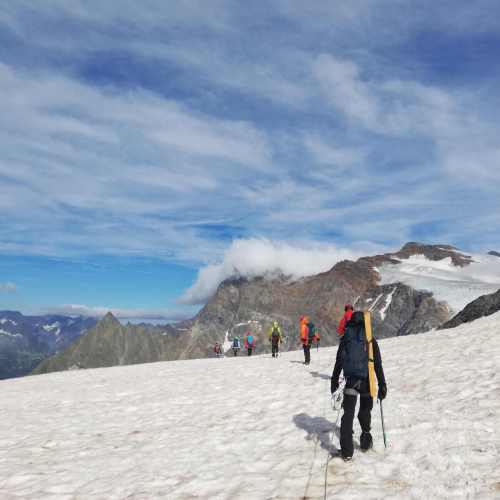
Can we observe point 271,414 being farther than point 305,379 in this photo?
No

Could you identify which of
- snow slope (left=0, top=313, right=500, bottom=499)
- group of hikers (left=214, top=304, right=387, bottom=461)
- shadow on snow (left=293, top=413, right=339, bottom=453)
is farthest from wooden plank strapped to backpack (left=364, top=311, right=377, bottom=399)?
shadow on snow (left=293, top=413, right=339, bottom=453)

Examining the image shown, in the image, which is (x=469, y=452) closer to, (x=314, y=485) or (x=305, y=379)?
(x=314, y=485)

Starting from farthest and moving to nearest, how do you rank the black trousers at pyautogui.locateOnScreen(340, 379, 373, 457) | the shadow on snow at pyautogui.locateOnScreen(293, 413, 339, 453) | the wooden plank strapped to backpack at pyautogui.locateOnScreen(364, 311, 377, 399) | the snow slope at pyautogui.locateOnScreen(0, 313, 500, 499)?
the shadow on snow at pyautogui.locateOnScreen(293, 413, 339, 453) → the wooden plank strapped to backpack at pyautogui.locateOnScreen(364, 311, 377, 399) → the black trousers at pyautogui.locateOnScreen(340, 379, 373, 457) → the snow slope at pyautogui.locateOnScreen(0, 313, 500, 499)

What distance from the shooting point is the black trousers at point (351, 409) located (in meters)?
8.27

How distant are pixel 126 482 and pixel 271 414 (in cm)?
553

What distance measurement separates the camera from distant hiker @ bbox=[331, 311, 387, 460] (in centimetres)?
834

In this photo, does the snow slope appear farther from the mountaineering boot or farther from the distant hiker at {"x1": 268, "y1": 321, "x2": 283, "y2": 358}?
the distant hiker at {"x1": 268, "y1": 321, "x2": 283, "y2": 358}

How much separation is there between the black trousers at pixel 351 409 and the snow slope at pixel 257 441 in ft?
1.19

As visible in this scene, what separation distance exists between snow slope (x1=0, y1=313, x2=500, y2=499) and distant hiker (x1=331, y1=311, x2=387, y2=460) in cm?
41

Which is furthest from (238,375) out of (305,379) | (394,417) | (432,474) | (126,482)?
(432,474)

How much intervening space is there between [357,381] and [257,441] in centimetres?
330

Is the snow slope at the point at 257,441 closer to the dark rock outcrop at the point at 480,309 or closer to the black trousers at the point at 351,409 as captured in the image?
the black trousers at the point at 351,409

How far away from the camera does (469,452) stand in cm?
826

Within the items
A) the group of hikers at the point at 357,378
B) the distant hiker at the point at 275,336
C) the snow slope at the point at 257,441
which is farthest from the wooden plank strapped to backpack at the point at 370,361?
the distant hiker at the point at 275,336
